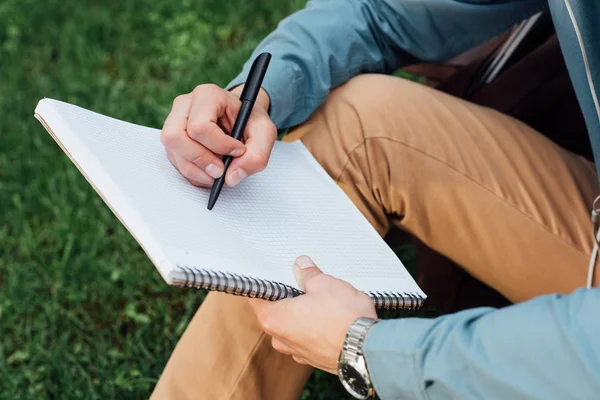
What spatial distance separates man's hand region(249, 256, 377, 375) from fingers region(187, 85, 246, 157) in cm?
20

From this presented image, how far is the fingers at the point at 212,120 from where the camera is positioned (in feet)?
3.48

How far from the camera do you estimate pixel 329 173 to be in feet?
4.08

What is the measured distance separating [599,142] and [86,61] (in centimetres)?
187

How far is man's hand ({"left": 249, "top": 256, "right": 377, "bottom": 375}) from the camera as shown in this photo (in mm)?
958

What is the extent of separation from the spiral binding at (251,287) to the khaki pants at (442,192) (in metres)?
0.22

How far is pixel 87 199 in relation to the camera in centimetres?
207

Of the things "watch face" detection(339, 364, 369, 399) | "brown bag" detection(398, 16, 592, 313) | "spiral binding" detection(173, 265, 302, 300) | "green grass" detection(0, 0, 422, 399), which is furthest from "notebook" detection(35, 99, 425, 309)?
"green grass" detection(0, 0, 422, 399)

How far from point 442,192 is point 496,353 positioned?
45 cm

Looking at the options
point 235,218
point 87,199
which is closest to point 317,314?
point 235,218

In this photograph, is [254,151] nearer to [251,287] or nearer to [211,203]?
[211,203]

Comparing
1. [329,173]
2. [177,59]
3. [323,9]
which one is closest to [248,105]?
[329,173]

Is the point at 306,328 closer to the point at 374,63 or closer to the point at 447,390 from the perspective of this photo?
the point at 447,390

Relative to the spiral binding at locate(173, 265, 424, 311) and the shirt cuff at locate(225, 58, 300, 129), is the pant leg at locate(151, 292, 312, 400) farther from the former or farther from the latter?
the shirt cuff at locate(225, 58, 300, 129)

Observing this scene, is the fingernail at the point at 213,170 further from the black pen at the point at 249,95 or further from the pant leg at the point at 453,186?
the pant leg at the point at 453,186
